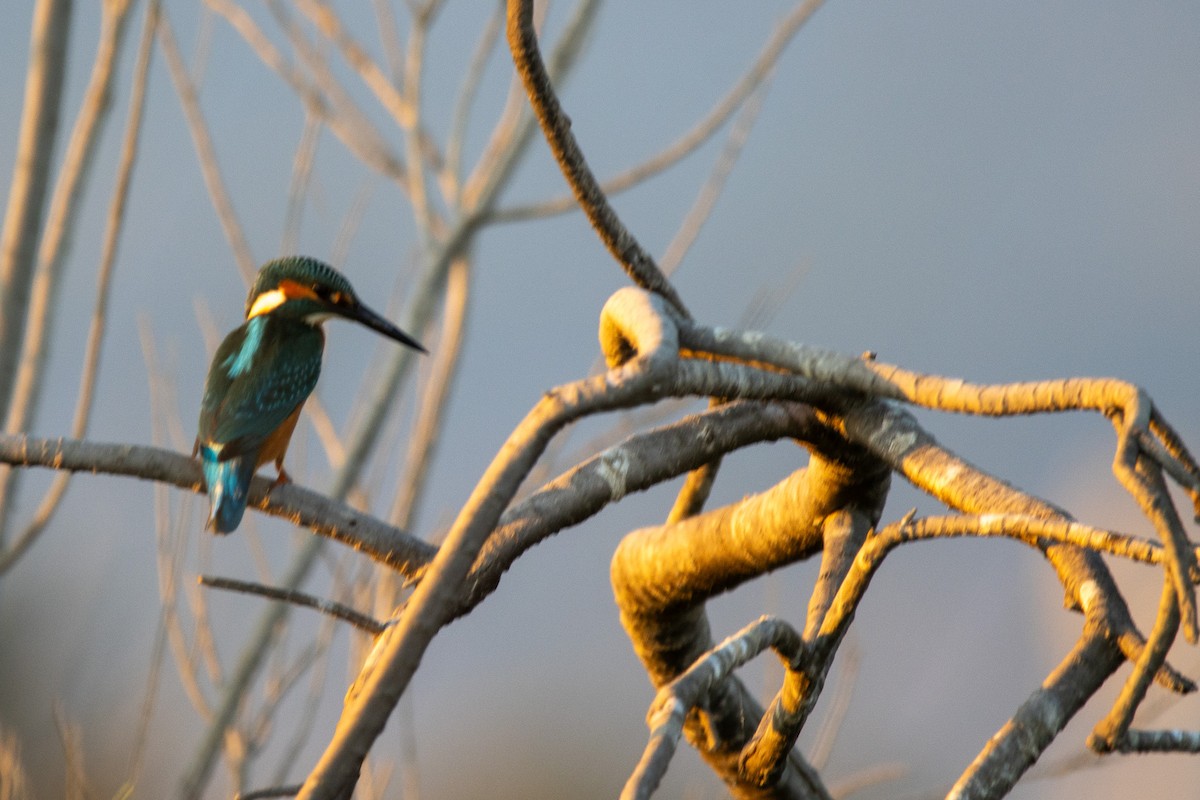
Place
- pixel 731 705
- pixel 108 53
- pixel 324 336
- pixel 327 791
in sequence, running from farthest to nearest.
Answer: pixel 324 336, pixel 108 53, pixel 731 705, pixel 327 791

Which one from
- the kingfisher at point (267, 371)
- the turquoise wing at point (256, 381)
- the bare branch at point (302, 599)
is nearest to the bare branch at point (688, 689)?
the bare branch at point (302, 599)

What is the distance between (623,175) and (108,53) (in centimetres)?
110

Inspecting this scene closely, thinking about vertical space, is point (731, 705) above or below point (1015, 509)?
below

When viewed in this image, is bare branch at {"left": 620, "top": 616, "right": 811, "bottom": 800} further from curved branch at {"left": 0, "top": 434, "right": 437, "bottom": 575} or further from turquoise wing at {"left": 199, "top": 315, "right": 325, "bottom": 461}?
turquoise wing at {"left": 199, "top": 315, "right": 325, "bottom": 461}

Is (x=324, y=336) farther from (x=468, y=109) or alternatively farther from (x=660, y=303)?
(x=660, y=303)

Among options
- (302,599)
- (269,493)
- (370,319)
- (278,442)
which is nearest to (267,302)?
(370,319)

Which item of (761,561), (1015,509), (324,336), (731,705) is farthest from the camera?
(324,336)

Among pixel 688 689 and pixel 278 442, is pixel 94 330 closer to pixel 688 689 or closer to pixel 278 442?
pixel 278 442

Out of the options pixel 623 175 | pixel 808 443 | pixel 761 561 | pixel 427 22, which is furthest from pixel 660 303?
pixel 427 22

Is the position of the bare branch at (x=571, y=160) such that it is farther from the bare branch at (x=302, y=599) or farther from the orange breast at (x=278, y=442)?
the orange breast at (x=278, y=442)

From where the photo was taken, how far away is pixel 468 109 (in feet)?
9.16

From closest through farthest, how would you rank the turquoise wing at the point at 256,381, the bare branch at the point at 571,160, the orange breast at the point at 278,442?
1. the bare branch at the point at 571,160
2. the turquoise wing at the point at 256,381
3. the orange breast at the point at 278,442

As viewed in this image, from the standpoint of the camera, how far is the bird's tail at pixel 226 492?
208 centimetres

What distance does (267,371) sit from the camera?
247 cm
